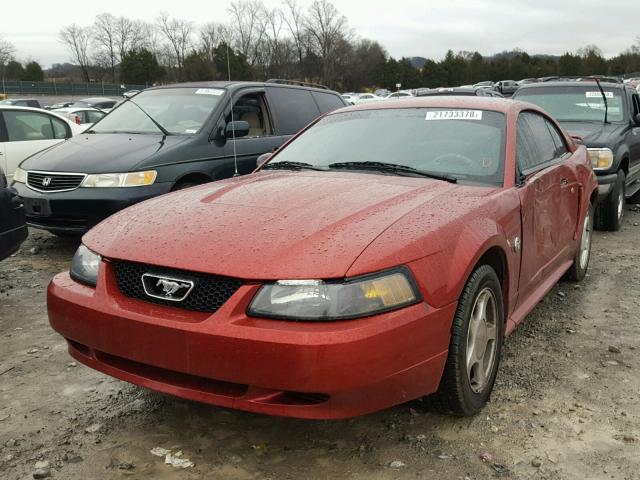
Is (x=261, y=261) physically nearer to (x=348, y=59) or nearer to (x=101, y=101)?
(x=101, y=101)

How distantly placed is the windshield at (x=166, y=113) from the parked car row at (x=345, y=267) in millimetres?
2447

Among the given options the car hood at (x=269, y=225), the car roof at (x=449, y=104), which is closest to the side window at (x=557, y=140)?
the car roof at (x=449, y=104)

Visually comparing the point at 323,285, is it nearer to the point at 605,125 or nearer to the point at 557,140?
the point at 557,140

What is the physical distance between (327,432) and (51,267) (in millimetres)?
3862

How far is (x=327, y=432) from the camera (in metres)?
2.77

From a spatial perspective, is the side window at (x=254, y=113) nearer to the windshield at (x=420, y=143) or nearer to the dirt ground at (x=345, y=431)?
the windshield at (x=420, y=143)

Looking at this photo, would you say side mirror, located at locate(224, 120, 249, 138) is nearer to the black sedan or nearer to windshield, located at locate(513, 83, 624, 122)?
the black sedan

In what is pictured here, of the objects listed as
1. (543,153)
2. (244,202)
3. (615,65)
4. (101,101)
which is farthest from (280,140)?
(615,65)

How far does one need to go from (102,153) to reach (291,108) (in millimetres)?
2426

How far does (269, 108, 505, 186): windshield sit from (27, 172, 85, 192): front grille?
2.44m

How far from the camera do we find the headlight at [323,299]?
2.18m

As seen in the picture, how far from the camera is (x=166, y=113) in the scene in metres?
6.43

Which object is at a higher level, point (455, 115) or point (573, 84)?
point (573, 84)

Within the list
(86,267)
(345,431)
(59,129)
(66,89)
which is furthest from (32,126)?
(66,89)
